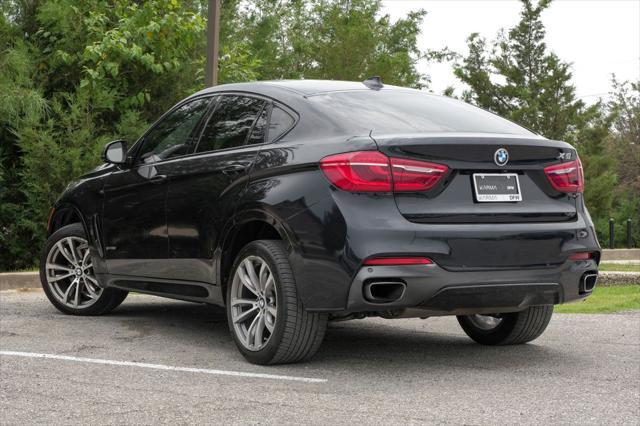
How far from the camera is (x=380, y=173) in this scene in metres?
5.54

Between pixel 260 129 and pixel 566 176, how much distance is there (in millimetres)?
1906

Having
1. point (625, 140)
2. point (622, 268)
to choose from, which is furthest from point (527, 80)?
point (622, 268)

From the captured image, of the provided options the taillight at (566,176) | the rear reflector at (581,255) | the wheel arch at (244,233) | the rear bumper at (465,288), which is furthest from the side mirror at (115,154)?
the rear reflector at (581,255)

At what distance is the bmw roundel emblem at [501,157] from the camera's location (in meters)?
5.80

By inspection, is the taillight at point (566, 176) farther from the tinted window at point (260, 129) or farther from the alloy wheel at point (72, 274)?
the alloy wheel at point (72, 274)

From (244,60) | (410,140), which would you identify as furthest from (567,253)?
(244,60)

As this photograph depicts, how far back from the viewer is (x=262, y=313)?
Answer: 6152mm

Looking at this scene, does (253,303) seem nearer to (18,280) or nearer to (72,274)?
(72,274)

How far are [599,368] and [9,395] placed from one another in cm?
340

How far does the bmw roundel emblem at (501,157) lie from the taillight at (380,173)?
14.7 inches

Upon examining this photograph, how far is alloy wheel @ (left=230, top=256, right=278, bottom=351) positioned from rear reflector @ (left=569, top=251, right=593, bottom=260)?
1.73 meters

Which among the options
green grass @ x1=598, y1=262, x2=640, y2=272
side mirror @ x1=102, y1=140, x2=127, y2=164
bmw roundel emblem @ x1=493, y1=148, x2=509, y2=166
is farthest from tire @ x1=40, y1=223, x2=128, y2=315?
green grass @ x1=598, y1=262, x2=640, y2=272

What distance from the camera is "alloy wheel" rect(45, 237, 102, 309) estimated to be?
27.2 ft

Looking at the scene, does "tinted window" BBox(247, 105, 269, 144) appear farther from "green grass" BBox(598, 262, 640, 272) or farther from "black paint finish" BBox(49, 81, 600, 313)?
"green grass" BBox(598, 262, 640, 272)
